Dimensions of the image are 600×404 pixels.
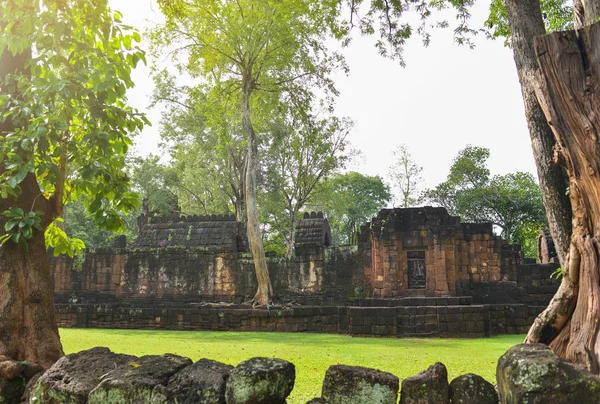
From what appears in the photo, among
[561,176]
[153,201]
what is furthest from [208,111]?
[561,176]

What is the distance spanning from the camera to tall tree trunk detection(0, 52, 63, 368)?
15.0 feet

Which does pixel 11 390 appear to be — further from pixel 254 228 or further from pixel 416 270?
pixel 416 270

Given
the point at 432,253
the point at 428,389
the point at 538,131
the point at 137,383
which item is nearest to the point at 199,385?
the point at 137,383

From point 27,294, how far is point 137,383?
2244mm

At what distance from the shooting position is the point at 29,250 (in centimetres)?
481

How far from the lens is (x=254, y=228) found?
59.4 feet

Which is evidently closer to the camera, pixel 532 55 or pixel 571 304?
pixel 571 304

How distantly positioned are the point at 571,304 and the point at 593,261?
413 millimetres

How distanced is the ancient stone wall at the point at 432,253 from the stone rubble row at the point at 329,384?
50.6 feet

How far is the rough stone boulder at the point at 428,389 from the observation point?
114 inches

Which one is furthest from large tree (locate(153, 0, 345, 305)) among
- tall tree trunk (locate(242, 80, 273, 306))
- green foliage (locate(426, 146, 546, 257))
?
green foliage (locate(426, 146, 546, 257))

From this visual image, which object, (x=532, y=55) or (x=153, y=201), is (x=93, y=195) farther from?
(x=153, y=201)

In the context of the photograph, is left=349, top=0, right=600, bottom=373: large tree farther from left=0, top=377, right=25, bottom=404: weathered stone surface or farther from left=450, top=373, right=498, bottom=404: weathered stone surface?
left=0, top=377, right=25, bottom=404: weathered stone surface

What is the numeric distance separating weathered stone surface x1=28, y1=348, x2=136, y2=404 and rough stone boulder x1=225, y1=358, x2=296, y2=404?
1.06 metres
